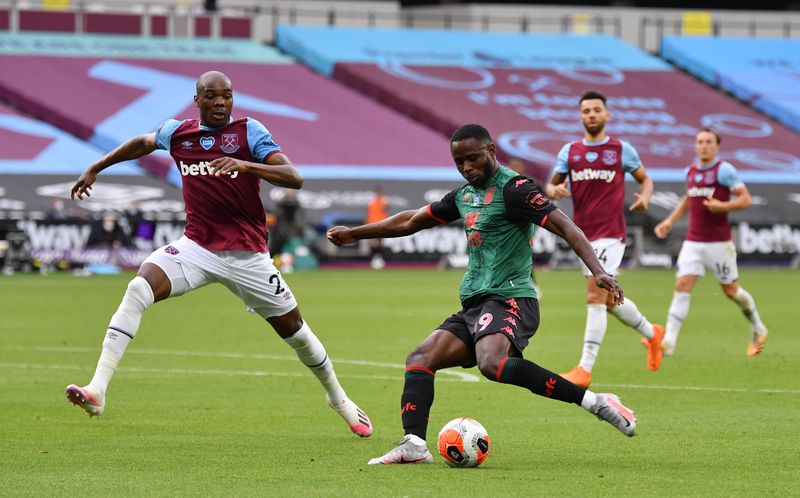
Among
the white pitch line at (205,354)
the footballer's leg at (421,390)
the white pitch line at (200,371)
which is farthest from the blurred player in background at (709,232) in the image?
the footballer's leg at (421,390)

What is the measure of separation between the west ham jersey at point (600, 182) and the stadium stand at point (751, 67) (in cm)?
3829

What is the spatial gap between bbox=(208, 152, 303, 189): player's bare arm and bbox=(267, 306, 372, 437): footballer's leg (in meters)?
1.12

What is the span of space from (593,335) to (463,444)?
5256 millimetres

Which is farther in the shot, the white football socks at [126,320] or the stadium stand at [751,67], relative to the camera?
the stadium stand at [751,67]

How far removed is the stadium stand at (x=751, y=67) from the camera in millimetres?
51812

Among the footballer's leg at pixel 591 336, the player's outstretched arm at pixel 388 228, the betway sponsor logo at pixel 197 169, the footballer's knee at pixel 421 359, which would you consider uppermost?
the betway sponsor logo at pixel 197 169

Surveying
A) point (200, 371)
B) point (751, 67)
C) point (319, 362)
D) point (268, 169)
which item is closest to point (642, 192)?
point (200, 371)

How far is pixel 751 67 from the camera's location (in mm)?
54531

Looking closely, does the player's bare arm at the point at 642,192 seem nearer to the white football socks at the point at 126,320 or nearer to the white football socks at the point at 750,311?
the white football socks at the point at 750,311

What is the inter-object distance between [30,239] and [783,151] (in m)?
25.1

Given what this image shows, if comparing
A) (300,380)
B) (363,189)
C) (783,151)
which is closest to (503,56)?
(783,151)

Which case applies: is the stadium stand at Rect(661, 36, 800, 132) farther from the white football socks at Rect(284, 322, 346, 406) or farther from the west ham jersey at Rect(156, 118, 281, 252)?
the west ham jersey at Rect(156, 118, 281, 252)

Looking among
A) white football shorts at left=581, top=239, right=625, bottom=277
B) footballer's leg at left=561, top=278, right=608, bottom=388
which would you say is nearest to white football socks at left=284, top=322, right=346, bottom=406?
footballer's leg at left=561, top=278, right=608, bottom=388

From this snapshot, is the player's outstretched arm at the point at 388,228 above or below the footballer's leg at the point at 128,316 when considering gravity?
above
